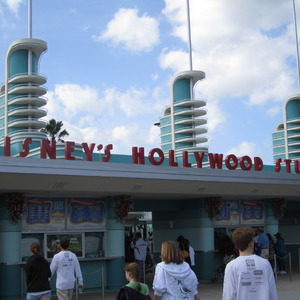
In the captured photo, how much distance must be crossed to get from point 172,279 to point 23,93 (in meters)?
31.7

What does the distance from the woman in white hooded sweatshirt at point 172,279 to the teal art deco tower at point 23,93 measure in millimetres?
27715

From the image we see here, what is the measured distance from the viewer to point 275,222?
2216 centimetres

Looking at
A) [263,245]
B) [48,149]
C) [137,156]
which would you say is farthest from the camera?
[263,245]

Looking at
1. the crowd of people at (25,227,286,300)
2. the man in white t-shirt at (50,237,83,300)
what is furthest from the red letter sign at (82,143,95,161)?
the crowd of people at (25,227,286,300)

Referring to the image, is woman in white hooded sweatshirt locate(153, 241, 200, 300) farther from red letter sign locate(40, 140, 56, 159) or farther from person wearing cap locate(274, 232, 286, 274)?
person wearing cap locate(274, 232, 286, 274)

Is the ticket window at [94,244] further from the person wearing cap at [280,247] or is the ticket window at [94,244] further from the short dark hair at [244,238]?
the short dark hair at [244,238]

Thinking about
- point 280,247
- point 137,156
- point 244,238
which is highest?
point 137,156

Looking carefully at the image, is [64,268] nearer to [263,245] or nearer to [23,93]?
[263,245]

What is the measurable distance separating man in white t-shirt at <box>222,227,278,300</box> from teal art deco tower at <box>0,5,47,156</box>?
1136 inches

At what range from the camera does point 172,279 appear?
646cm

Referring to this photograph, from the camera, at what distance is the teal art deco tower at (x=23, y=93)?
113 ft

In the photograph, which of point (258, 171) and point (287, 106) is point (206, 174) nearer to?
point (258, 171)

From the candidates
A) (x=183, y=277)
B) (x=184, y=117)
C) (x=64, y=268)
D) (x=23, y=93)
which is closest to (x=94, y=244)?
(x=64, y=268)

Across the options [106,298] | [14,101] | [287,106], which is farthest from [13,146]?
[287,106]
